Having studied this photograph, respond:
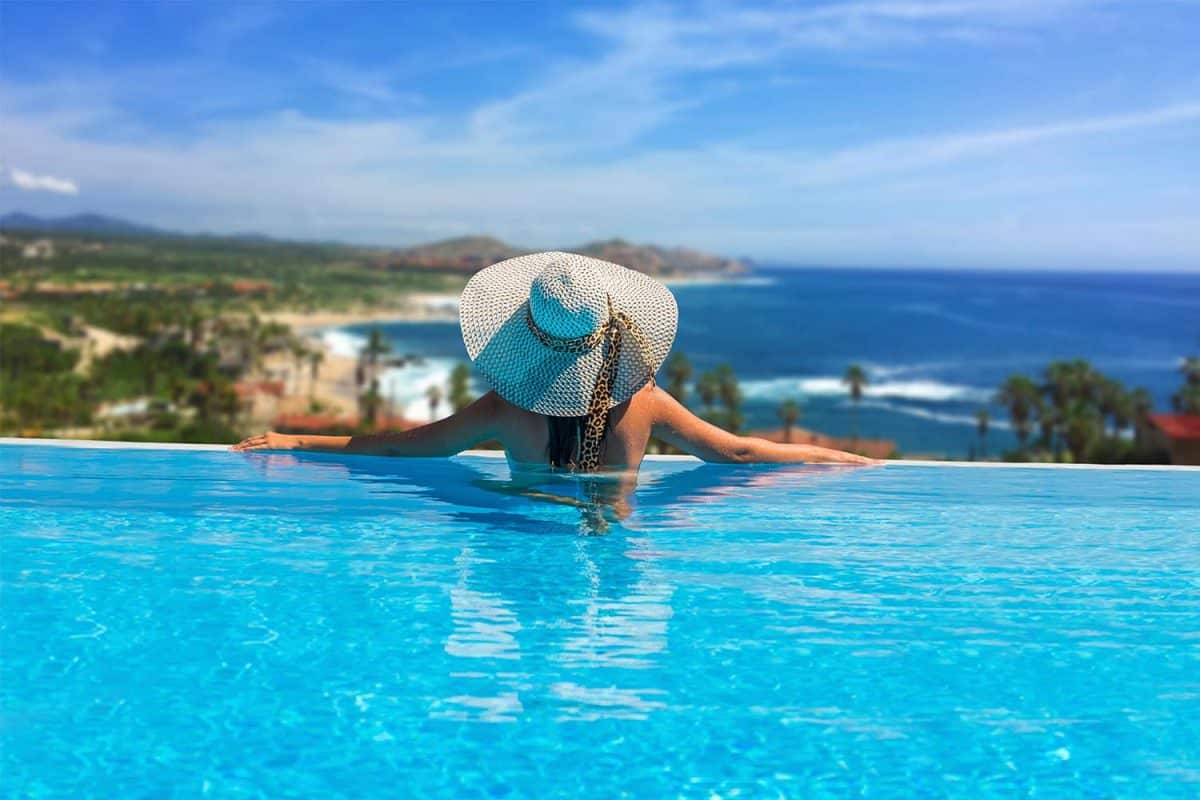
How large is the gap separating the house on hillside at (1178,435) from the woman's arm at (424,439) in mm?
62677

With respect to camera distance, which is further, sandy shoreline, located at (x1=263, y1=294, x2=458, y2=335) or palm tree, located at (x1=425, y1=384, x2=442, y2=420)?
sandy shoreline, located at (x1=263, y1=294, x2=458, y2=335)

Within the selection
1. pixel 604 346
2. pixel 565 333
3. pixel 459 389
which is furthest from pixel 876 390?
pixel 565 333

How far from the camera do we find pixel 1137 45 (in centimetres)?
9681

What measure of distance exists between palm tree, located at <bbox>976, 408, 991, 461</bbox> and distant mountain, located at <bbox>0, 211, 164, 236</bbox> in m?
72.4

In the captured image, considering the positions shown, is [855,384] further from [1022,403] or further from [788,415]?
[1022,403]

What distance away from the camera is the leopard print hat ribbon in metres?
5.34

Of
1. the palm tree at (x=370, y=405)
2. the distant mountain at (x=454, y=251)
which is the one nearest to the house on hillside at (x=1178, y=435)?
the palm tree at (x=370, y=405)

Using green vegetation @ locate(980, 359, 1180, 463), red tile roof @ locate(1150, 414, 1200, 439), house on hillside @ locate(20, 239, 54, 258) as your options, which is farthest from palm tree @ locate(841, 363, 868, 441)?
house on hillside @ locate(20, 239, 54, 258)

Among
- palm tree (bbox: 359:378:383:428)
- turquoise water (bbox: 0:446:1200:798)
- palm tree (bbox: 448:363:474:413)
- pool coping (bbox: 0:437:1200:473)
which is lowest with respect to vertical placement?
palm tree (bbox: 359:378:383:428)

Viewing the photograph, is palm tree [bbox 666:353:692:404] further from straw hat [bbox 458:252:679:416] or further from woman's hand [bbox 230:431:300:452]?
straw hat [bbox 458:252:679:416]

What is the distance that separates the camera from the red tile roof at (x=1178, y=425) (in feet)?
219

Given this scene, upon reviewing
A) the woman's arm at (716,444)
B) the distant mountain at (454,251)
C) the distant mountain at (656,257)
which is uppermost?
the distant mountain at (656,257)

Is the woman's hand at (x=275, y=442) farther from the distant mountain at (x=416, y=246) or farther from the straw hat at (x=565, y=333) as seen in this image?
the distant mountain at (x=416, y=246)

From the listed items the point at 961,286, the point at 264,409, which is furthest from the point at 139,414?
the point at 961,286
